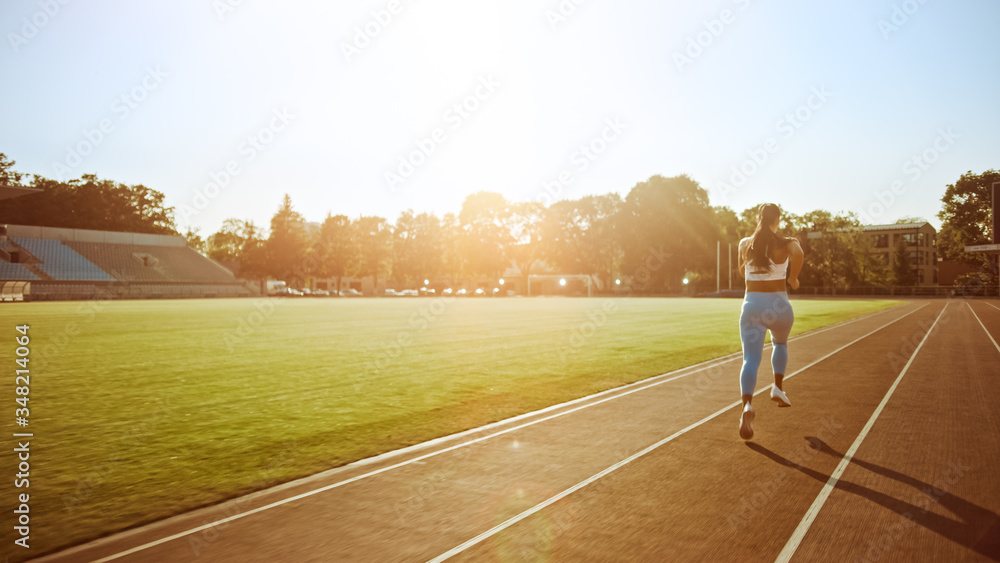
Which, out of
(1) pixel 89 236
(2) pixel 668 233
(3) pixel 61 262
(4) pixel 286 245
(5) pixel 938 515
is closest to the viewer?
(5) pixel 938 515

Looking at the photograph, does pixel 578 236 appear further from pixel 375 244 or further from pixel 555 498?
pixel 555 498

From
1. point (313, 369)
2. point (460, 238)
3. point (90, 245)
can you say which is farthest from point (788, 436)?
point (460, 238)

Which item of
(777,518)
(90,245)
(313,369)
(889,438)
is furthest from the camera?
(90,245)

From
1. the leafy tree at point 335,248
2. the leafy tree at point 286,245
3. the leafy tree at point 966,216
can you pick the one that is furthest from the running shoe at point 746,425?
the leafy tree at point 335,248

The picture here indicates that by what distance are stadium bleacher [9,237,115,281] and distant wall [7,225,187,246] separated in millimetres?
1014

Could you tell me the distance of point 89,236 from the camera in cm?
7288

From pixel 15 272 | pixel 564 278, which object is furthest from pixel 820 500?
pixel 564 278

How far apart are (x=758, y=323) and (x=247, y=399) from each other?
6910 mm

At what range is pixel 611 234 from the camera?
8800cm

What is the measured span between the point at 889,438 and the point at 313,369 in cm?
960

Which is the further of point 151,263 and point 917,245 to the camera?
point 917,245

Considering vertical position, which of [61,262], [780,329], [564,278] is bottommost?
[780,329]

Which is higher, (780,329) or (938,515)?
(780,329)

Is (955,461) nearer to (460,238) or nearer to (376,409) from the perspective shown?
(376,409)
